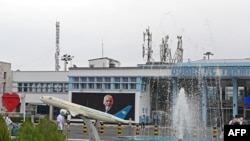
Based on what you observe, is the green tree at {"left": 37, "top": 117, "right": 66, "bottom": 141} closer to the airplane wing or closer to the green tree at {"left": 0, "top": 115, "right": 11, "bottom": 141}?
the green tree at {"left": 0, "top": 115, "right": 11, "bottom": 141}

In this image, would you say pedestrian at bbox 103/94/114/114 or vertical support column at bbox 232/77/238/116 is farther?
pedestrian at bbox 103/94/114/114

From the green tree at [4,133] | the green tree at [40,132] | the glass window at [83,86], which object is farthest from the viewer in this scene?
the glass window at [83,86]

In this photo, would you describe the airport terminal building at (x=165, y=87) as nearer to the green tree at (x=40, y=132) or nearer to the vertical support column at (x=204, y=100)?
the vertical support column at (x=204, y=100)

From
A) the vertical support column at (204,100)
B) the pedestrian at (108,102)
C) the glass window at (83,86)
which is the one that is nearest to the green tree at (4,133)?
the vertical support column at (204,100)

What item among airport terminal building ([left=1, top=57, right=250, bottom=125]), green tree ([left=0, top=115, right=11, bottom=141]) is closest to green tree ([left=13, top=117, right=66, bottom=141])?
green tree ([left=0, top=115, right=11, bottom=141])

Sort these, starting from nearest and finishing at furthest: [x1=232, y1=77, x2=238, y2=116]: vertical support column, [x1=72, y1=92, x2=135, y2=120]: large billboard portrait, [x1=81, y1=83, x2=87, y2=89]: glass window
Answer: [x1=232, y1=77, x2=238, y2=116]: vertical support column
[x1=72, y1=92, x2=135, y2=120]: large billboard portrait
[x1=81, y1=83, x2=87, y2=89]: glass window

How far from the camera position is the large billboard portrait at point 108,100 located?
50.2 meters

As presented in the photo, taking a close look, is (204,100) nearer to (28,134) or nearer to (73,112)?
(73,112)

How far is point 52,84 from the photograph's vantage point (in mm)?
58031

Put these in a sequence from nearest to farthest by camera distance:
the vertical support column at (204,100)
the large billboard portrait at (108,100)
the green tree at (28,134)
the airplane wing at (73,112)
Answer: the green tree at (28,134)
the airplane wing at (73,112)
the vertical support column at (204,100)
the large billboard portrait at (108,100)

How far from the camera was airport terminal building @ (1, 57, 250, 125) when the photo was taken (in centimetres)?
4653

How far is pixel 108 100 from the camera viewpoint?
50.9 m

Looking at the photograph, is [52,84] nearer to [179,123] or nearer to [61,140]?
[179,123]

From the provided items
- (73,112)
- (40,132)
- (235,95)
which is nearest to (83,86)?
(235,95)
